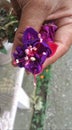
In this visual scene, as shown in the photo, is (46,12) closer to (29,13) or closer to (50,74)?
(29,13)

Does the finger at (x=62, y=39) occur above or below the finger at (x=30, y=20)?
below

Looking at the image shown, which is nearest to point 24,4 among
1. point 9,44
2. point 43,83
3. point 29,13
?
point 29,13

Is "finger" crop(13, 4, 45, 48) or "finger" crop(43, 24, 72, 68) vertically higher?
"finger" crop(13, 4, 45, 48)

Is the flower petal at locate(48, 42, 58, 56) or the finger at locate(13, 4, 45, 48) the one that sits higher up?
the finger at locate(13, 4, 45, 48)
